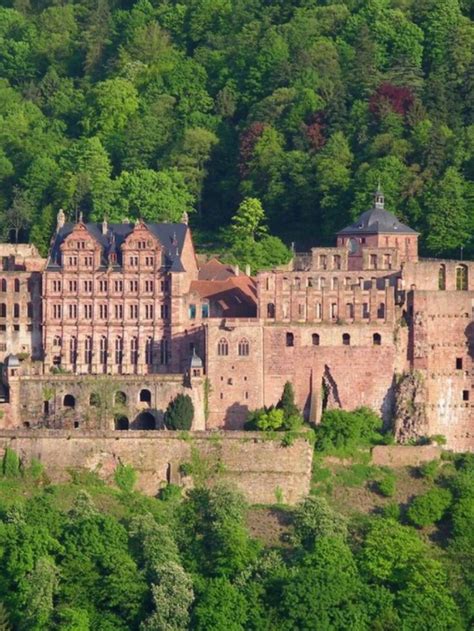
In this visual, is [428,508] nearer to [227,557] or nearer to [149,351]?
[227,557]

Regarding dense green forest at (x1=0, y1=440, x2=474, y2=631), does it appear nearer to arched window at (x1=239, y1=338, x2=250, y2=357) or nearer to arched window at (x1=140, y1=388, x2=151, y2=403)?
arched window at (x1=140, y1=388, x2=151, y2=403)

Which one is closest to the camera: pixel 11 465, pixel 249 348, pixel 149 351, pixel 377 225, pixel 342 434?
pixel 11 465

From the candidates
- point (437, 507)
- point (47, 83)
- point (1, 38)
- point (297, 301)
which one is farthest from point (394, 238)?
point (1, 38)

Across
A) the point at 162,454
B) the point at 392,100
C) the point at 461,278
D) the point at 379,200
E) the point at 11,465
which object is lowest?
the point at 11,465

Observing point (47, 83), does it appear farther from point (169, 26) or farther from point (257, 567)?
point (257, 567)

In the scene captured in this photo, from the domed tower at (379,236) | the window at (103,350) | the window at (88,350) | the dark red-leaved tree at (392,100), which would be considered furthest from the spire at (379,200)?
the dark red-leaved tree at (392,100)

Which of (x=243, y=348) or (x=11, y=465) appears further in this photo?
(x=243, y=348)

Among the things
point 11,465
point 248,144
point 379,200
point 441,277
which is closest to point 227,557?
point 11,465
